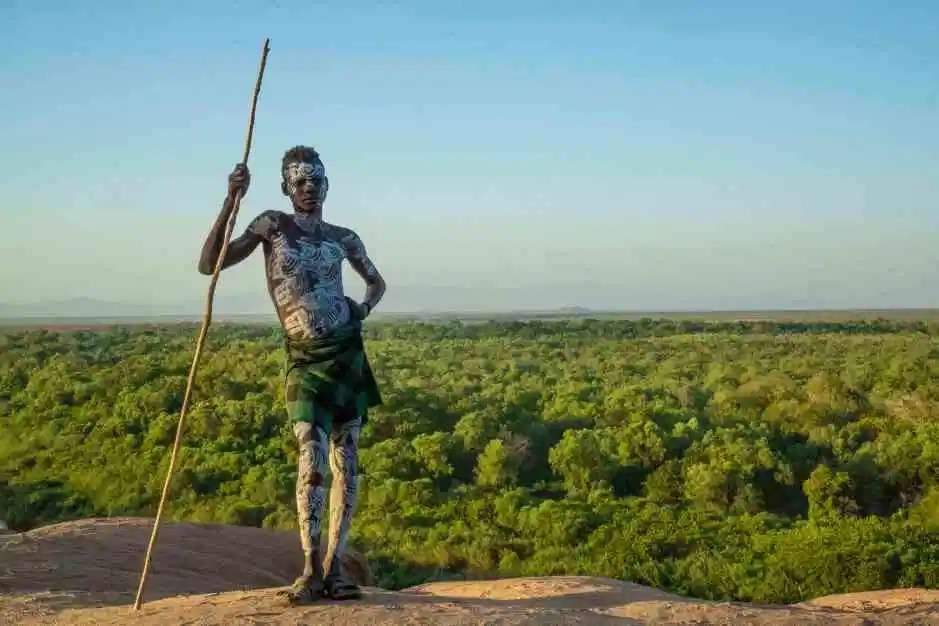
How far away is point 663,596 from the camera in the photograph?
246 inches

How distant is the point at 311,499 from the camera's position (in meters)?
5.07

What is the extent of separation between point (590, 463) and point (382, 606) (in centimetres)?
1401

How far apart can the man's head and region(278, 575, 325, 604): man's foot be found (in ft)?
6.63

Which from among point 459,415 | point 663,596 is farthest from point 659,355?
point 663,596

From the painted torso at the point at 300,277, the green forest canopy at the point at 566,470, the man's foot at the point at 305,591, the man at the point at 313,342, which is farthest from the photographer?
the green forest canopy at the point at 566,470

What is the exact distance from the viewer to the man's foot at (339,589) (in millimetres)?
5105

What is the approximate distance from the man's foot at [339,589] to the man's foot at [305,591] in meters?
0.04

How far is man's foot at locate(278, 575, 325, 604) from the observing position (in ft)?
16.3

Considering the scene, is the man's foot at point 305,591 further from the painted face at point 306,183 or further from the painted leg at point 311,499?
the painted face at point 306,183

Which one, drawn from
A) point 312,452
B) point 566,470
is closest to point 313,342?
point 312,452

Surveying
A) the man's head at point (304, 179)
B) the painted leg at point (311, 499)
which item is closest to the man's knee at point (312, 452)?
the painted leg at point (311, 499)

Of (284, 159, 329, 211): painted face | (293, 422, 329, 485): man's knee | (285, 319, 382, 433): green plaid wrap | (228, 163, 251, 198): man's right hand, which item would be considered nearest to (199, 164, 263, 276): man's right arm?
(228, 163, 251, 198): man's right hand

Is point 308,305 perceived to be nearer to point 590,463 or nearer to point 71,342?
point 590,463

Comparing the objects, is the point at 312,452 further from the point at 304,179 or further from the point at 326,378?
the point at 304,179
